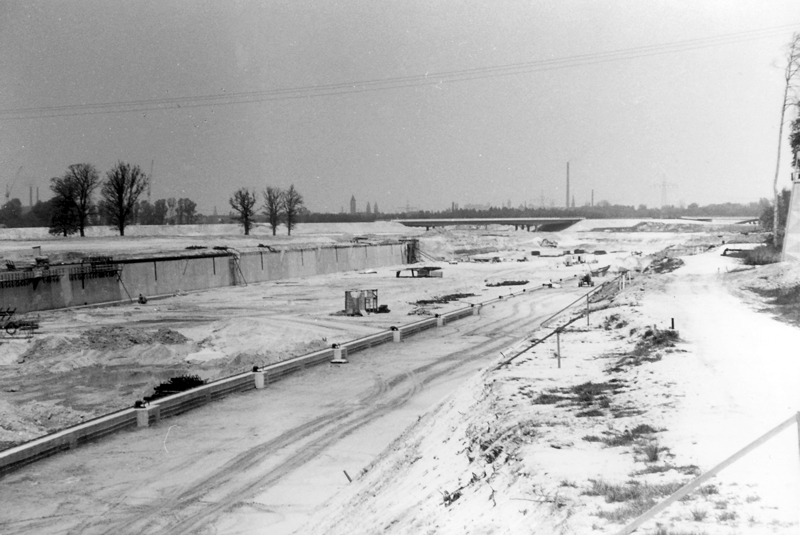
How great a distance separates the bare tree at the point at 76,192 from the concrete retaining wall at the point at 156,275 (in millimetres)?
27400

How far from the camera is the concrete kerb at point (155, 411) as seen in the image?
13.1 metres

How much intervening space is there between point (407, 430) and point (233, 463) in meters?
3.62

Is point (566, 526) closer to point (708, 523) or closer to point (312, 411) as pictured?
point (708, 523)

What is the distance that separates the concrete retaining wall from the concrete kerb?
26.2m

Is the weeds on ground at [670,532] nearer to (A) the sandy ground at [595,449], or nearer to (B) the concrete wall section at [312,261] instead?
(A) the sandy ground at [595,449]

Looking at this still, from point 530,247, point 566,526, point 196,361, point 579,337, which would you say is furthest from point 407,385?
point 530,247

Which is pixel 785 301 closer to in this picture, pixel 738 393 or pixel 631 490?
pixel 738 393

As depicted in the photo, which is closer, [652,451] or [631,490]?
[631,490]

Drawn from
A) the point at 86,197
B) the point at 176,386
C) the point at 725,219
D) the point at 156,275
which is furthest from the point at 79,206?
the point at 725,219

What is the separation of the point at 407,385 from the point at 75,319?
24.7 meters

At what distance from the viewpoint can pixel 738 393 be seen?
10.2m

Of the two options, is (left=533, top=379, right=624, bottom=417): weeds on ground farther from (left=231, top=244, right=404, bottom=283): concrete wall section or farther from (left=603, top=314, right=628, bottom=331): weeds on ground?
(left=231, top=244, right=404, bottom=283): concrete wall section

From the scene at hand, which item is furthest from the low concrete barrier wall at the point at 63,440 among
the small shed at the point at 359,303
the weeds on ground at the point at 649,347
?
the small shed at the point at 359,303

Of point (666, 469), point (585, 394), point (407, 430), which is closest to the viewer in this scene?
point (666, 469)
